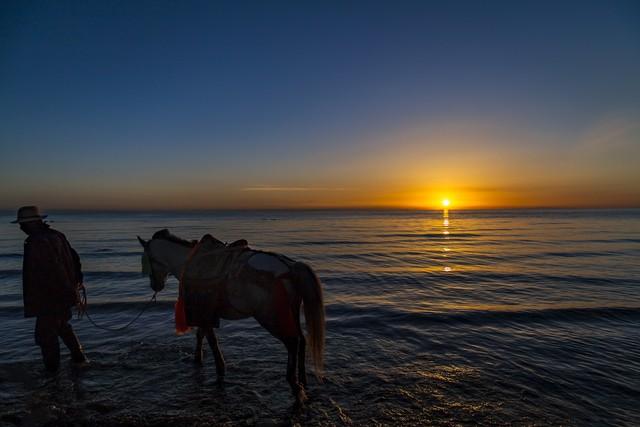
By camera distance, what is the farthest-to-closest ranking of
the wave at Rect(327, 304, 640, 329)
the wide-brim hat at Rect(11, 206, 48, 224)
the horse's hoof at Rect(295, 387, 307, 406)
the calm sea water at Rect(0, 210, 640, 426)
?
1. the wave at Rect(327, 304, 640, 329)
2. the wide-brim hat at Rect(11, 206, 48, 224)
3. the horse's hoof at Rect(295, 387, 307, 406)
4. the calm sea water at Rect(0, 210, 640, 426)

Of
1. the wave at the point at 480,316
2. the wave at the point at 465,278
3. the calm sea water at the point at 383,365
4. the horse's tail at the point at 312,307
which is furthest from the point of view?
the wave at the point at 465,278

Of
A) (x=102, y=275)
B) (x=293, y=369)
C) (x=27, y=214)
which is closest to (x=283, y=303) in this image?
(x=293, y=369)

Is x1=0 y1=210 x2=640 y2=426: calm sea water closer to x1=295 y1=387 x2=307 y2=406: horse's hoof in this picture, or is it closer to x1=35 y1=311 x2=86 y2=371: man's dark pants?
x1=295 y1=387 x2=307 y2=406: horse's hoof

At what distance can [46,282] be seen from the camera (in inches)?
198

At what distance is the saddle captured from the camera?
4770 millimetres

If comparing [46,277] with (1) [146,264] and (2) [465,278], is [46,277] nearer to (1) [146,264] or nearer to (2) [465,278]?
(1) [146,264]

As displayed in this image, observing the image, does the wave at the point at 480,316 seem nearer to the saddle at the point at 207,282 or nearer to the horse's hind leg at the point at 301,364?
the horse's hind leg at the point at 301,364

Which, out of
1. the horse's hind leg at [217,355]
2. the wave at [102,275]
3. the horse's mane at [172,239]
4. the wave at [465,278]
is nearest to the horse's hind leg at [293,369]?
the horse's hind leg at [217,355]

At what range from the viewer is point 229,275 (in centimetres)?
473

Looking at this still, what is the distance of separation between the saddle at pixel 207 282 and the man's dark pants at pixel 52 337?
2210 millimetres

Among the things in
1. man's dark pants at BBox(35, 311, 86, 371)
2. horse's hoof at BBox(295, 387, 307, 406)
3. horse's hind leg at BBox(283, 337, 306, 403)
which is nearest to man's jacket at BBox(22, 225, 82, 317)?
man's dark pants at BBox(35, 311, 86, 371)

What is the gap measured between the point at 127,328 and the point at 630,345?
1142 cm

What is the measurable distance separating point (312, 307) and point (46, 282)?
14.1 feet

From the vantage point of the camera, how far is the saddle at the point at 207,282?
4770mm
